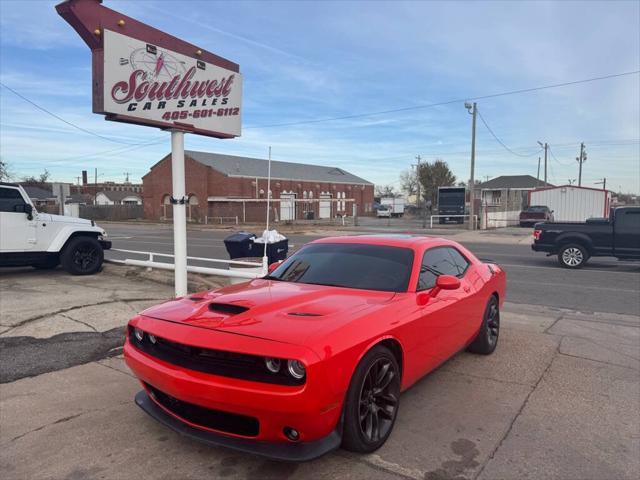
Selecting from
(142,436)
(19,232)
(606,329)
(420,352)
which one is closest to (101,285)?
(19,232)

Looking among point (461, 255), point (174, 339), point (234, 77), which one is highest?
point (234, 77)

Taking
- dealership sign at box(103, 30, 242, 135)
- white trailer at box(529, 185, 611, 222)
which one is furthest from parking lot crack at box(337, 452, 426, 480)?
white trailer at box(529, 185, 611, 222)

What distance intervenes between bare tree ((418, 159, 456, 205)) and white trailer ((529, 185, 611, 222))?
32.2 meters

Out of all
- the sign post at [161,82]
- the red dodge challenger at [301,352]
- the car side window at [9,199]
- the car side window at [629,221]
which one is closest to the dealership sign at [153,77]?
the sign post at [161,82]

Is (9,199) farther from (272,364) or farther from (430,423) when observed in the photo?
(430,423)

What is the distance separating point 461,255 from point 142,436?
3676 millimetres

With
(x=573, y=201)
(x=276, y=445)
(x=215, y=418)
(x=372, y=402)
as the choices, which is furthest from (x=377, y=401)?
(x=573, y=201)

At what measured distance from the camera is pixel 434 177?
73875 millimetres

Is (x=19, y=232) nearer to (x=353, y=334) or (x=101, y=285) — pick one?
(x=101, y=285)

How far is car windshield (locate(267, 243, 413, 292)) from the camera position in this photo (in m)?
4.07

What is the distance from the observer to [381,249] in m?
4.47

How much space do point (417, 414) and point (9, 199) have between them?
9470 mm

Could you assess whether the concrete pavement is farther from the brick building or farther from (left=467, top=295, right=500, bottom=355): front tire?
the brick building

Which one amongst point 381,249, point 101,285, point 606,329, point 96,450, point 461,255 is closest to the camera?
point 96,450
